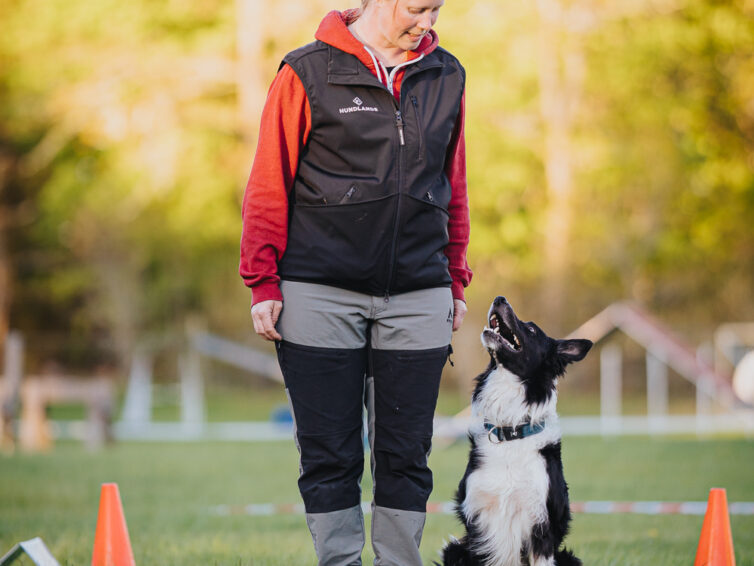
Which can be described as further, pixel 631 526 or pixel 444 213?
pixel 631 526

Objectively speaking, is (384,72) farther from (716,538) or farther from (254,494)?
(254,494)

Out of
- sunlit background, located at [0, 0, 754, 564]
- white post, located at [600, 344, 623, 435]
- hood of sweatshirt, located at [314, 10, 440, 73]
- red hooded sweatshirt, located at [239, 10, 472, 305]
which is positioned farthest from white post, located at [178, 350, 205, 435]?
hood of sweatshirt, located at [314, 10, 440, 73]

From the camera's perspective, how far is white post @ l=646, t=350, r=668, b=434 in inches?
778

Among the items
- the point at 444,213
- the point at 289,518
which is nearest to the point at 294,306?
the point at 444,213

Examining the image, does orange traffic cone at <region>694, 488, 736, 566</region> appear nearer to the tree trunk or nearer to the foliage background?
the foliage background

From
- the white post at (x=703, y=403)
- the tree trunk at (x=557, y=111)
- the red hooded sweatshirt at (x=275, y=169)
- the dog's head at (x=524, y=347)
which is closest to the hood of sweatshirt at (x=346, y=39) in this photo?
the red hooded sweatshirt at (x=275, y=169)

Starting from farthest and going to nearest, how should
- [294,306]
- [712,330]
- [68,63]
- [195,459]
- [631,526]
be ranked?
[68,63] < [712,330] < [195,459] < [631,526] < [294,306]

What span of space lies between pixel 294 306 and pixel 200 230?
2159cm

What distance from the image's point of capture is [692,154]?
24969 millimetres

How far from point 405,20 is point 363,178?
55cm

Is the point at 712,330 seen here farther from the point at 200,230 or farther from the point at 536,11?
the point at 200,230

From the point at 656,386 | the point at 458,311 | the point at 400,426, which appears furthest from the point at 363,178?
the point at 656,386

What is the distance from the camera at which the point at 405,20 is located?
334cm

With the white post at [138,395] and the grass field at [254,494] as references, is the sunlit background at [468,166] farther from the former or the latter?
the grass field at [254,494]
